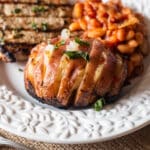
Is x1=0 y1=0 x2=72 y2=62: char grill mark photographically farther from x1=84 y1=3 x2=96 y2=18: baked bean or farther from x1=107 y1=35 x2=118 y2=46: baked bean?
x1=107 y1=35 x2=118 y2=46: baked bean

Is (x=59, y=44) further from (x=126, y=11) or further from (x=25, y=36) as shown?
(x=126, y=11)

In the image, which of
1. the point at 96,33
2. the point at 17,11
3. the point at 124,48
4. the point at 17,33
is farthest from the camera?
the point at 17,11

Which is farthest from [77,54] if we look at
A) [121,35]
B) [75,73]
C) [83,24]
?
[83,24]

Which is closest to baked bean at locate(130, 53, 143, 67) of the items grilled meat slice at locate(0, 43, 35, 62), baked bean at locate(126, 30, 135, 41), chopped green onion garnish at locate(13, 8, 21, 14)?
baked bean at locate(126, 30, 135, 41)

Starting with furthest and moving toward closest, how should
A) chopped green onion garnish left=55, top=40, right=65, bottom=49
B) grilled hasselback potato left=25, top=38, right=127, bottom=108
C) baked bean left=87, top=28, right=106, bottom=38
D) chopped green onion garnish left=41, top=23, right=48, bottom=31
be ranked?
chopped green onion garnish left=41, top=23, right=48, bottom=31
baked bean left=87, top=28, right=106, bottom=38
chopped green onion garnish left=55, top=40, right=65, bottom=49
grilled hasselback potato left=25, top=38, right=127, bottom=108

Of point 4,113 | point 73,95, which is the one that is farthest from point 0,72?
point 73,95

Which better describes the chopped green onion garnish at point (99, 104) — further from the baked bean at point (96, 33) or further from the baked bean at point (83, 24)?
the baked bean at point (83, 24)

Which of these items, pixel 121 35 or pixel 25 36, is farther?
pixel 25 36
